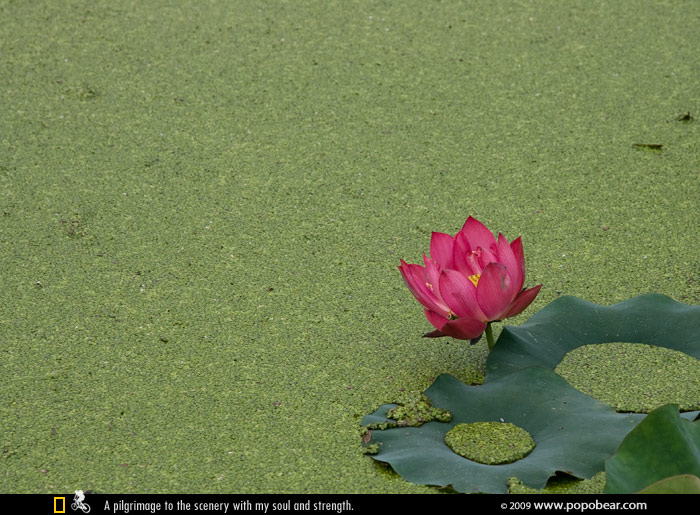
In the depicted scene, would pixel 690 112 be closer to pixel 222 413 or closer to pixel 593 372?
pixel 593 372

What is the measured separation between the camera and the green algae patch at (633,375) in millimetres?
990

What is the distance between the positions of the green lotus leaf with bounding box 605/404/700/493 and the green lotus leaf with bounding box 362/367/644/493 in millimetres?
59

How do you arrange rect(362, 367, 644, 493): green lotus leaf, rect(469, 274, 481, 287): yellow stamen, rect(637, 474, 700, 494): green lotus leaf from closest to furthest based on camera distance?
1. rect(637, 474, 700, 494): green lotus leaf
2. rect(362, 367, 644, 493): green lotus leaf
3. rect(469, 274, 481, 287): yellow stamen

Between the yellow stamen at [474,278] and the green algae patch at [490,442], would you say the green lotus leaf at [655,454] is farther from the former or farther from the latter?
the yellow stamen at [474,278]

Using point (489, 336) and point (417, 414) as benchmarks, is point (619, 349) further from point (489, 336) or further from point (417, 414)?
point (417, 414)

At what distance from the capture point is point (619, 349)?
1088 millimetres

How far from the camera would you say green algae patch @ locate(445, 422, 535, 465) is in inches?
A: 34.3

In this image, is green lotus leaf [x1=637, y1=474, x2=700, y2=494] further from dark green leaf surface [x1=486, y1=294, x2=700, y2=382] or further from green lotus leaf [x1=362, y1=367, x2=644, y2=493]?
dark green leaf surface [x1=486, y1=294, x2=700, y2=382]

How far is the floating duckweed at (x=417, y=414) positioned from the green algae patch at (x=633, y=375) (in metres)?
0.19

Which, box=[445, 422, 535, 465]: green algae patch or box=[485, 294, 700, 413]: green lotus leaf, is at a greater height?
box=[485, 294, 700, 413]: green lotus leaf

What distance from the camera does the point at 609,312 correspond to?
3.48 feet
